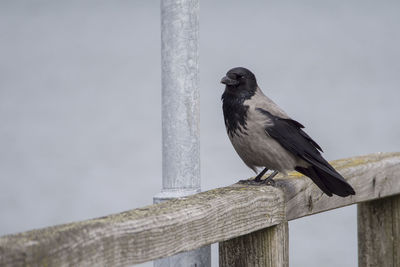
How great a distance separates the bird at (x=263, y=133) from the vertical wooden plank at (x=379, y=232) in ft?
1.45

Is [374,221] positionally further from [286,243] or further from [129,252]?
[129,252]

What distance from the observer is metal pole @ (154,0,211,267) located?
2.41 meters

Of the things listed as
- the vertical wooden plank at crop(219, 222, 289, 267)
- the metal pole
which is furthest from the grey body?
the vertical wooden plank at crop(219, 222, 289, 267)

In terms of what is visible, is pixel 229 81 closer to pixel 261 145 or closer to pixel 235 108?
pixel 235 108

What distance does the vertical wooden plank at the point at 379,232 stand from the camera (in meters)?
3.02

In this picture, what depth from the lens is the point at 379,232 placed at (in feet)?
10.1

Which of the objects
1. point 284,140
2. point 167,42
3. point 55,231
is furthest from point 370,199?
point 55,231

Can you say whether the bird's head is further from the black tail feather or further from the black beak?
the black tail feather

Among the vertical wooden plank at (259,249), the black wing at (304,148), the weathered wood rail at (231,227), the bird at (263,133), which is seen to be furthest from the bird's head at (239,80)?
the vertical wooden plank at (259,249)

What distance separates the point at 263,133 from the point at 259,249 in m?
0.96

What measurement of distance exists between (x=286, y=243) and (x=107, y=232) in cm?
96

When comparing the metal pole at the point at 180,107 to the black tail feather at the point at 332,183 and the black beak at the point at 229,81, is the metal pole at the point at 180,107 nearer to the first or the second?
the black tail feather at the point at 332,183

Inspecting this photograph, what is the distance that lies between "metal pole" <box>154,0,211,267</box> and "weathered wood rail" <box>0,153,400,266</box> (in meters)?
0.24

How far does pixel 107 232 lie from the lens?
1457 millimetres
